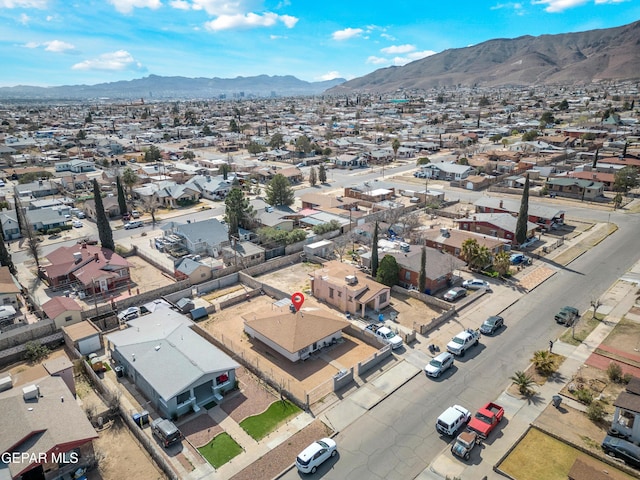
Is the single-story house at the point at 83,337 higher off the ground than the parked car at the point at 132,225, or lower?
lower

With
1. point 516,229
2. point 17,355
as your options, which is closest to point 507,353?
point 516,229

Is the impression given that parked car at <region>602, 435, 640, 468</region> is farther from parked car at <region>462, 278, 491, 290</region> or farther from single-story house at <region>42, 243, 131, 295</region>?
single-story house at <region>42, 243, 131, 295</region>

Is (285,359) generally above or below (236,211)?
below

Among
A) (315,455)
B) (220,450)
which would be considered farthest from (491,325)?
(220,450)

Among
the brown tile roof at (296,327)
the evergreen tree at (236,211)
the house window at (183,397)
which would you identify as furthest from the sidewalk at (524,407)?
the evergreen tree at (236,211)

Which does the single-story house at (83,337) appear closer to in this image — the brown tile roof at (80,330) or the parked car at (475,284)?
the brown tile roof at (80,330)

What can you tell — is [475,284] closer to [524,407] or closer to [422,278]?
[422,278]
